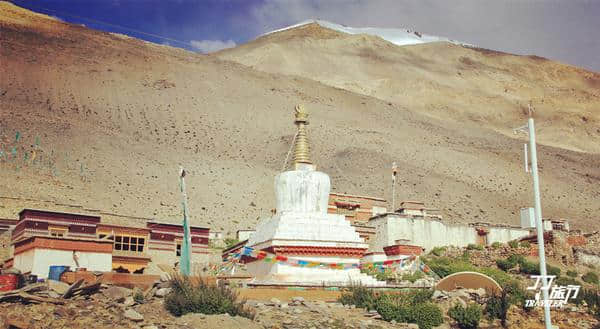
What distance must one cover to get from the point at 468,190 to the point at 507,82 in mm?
76807

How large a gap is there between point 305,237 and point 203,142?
165ft

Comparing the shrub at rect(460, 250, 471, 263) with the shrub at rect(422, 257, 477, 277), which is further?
the shrub at rect(460, 250, 471, 263)

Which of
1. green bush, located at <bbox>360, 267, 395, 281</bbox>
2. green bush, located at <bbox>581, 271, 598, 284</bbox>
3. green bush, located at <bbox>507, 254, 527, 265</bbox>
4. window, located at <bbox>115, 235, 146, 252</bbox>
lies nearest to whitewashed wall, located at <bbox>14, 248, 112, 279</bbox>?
window, located at <bbox>115, 235, 146, 252</bbox>

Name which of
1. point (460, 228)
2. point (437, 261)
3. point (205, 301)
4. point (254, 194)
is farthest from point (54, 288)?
point (254, 194)

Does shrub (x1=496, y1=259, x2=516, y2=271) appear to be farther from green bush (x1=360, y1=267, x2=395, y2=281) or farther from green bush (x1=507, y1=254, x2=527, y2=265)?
green bush (x1=360, y1=267, x2=395, y2=281)

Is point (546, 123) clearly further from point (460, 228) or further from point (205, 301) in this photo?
point (205, 301)

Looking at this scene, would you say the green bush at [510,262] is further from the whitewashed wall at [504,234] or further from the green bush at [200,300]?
the green bush at [200,300]

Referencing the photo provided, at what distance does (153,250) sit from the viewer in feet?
91.7

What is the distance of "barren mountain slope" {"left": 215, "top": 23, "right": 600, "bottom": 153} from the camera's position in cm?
10825

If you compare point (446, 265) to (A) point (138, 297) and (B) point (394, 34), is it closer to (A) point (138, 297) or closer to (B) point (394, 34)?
(A) point (138, 297)

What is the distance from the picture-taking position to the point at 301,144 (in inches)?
821

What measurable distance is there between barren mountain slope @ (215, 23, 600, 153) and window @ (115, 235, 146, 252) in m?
81.1

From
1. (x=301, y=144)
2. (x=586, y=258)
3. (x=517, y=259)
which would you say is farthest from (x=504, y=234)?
(x=301, y=144)

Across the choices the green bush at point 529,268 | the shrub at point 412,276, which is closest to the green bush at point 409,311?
the shrub at point 412,276
